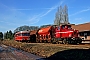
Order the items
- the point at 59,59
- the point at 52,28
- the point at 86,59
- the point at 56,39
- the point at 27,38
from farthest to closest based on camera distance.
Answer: the point at 27,38
the point at 52,28
the point at 56,39
the point at 59,59
the point at 86,59

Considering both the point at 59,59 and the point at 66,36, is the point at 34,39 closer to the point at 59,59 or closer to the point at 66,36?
the point at 66,36

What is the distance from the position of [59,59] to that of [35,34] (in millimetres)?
36347

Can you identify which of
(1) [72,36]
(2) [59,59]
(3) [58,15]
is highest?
(3) [58,15]

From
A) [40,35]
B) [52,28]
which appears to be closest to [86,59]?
[52,28]

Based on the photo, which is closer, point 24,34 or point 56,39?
point 56,39

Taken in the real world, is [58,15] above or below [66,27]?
above

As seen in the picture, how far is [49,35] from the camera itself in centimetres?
3822

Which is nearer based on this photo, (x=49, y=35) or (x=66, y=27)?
(x=66, y=27)

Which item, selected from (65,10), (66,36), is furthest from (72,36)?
(65,10)

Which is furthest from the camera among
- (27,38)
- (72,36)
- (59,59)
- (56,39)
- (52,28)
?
(27,38)

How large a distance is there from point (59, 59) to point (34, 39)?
38556mm

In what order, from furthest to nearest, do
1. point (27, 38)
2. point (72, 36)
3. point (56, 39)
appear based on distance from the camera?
point (27, 38), point (56, 39), point (72, 36)

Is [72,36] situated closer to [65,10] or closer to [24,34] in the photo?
[24,34]

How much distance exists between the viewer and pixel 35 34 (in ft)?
161
